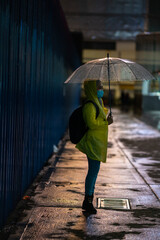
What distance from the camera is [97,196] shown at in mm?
5570

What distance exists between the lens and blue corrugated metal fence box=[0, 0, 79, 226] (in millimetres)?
4117

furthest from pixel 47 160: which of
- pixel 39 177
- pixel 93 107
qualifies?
pixel 93 107

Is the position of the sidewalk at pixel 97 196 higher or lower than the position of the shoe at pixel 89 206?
lower

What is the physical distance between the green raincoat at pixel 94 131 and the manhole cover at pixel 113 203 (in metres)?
0.83

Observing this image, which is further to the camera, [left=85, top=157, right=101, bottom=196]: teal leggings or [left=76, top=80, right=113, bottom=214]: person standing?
[left=85, top=157, right=101, bottom=196]: teal leggings

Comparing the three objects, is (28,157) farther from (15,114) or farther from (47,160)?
(47,160)

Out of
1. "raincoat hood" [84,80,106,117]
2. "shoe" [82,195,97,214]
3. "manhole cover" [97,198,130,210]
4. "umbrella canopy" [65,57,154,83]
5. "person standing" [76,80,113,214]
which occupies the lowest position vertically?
"manhole cover" [97,198,130,210]

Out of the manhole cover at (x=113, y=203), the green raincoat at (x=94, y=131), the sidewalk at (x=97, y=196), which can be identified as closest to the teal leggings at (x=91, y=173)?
the green raincoat at (x=94, y=131)

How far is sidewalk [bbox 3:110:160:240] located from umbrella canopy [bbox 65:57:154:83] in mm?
1785

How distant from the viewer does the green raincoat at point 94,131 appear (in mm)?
4582

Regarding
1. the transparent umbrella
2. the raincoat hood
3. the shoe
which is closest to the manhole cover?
the shoe

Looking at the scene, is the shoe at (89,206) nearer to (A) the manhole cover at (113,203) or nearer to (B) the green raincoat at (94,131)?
(A) the manhole cover at (113,203)

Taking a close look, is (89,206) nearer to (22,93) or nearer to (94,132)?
(94,132)

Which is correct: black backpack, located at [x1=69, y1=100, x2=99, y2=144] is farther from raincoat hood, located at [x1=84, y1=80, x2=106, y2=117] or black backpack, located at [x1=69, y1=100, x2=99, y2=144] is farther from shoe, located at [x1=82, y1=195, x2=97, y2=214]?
shoe, located at [x1=82, y1=195, x2=97, y2=214]
